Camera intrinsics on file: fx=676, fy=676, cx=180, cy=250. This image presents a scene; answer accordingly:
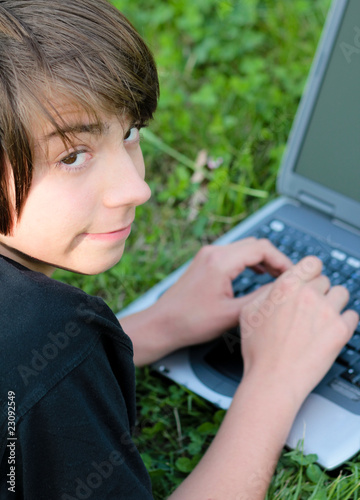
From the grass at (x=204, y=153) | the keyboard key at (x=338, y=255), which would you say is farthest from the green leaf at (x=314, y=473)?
the keyboard key at (x=338, y=255)

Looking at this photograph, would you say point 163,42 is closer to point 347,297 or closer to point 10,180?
point 347,297

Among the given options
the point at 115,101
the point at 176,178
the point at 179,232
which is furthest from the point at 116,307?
the point at 115,101

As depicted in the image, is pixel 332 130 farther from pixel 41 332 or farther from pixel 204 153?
pixel 41 332

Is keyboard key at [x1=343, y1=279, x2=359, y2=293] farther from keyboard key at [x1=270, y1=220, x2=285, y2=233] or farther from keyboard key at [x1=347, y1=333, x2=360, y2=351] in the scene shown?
keyboard key at [x1=270, y1=220, x2=285, y2=233]

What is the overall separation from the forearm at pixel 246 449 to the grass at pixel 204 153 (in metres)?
0.09

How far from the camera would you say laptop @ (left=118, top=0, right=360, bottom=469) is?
4.15 ft

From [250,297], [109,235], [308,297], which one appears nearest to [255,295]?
[250,297]

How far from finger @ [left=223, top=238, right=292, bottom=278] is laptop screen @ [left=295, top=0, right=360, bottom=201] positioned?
241 mm

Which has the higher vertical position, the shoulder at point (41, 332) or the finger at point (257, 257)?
the shoulder at point (41, 332)

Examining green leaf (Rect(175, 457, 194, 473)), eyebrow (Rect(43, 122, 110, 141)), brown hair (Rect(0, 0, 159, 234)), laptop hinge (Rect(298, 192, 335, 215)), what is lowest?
green leaf (Rect(175, 457, 194, 473))

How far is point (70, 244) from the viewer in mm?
998

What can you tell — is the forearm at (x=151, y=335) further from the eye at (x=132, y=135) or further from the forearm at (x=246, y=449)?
the eye at (x=132, y=135)

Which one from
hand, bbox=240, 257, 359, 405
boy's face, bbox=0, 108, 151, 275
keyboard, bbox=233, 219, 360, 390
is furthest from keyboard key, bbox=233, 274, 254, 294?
boy's face, bbox=0, 108, 151, 275

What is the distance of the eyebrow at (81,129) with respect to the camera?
898 mm
